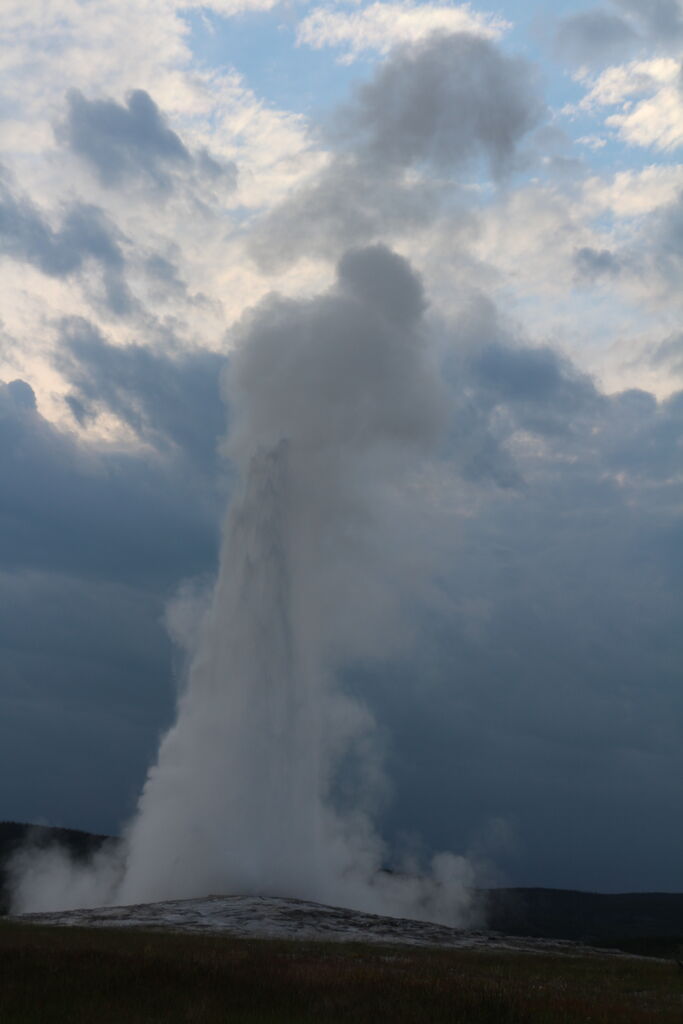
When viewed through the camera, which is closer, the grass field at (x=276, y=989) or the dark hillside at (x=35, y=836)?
the grass field at (x=276, y=989)

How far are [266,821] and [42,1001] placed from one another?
124ft

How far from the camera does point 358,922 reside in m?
41.3

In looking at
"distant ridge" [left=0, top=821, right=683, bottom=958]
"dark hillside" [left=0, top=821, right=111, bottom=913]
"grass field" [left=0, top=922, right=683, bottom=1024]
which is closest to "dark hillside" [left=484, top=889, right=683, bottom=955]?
"distant ridge" [left=0, top=821, right=683, bottom=958]

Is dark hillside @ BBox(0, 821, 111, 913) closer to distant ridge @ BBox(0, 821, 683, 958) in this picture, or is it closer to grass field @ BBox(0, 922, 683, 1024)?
distant ridge @ BBox(0, 821, 683, 958)

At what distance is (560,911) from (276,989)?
620 ft

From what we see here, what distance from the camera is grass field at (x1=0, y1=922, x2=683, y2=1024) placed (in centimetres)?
1523

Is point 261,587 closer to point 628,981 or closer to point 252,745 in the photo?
point 252,745

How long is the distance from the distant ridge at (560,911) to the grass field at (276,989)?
123m

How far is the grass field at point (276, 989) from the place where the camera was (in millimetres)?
15227

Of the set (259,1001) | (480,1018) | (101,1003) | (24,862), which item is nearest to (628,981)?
(480,1018)

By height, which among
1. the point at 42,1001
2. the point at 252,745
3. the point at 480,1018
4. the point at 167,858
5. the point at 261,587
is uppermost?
the point at 261,587

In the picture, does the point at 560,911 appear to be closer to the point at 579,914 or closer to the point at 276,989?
the point at 579,914

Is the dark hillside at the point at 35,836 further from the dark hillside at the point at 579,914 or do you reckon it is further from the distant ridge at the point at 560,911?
the dark hillside at the point at 579,914

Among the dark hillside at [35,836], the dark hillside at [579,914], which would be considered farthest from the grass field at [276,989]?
the dark hillside at [579,914]
